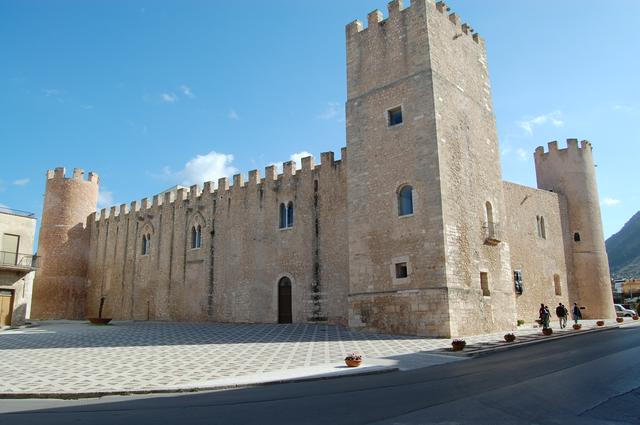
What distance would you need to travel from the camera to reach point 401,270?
16.2m

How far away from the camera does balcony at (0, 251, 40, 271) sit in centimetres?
2303

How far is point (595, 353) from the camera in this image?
10.5 m

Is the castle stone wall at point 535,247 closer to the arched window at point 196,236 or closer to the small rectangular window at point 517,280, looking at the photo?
the small rectangular window at point 517,280

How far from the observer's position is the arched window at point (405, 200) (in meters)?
16.5

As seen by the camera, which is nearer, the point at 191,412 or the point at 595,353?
the point at 191,412

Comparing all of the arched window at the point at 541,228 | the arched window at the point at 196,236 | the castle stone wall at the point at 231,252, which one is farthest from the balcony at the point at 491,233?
the arched window at the point at 196,236

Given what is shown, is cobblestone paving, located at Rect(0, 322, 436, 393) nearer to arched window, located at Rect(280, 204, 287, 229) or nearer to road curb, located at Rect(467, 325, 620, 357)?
road curb, located at Rect(467, 325, 620, 357)

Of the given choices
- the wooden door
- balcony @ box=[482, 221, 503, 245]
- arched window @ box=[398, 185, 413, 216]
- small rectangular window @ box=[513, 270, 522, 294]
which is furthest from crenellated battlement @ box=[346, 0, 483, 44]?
Answer: the wooden door

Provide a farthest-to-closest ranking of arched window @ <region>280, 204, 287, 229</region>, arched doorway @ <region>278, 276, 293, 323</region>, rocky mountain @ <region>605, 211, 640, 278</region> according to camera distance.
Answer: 1. rocky mountain @ <region>605, 211, 640, 278</region>
2. arched window @ <region>280, 204, 287, 229</region>
3. arched doorway @ <region>278, 276, 293, 323</region>

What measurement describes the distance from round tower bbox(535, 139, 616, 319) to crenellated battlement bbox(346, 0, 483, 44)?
995 cm

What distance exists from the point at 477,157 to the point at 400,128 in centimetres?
327

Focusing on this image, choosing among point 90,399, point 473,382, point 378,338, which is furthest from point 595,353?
point 90,399

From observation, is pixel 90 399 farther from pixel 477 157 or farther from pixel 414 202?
pixel 477 157

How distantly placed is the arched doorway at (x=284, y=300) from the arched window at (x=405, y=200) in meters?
6.65
